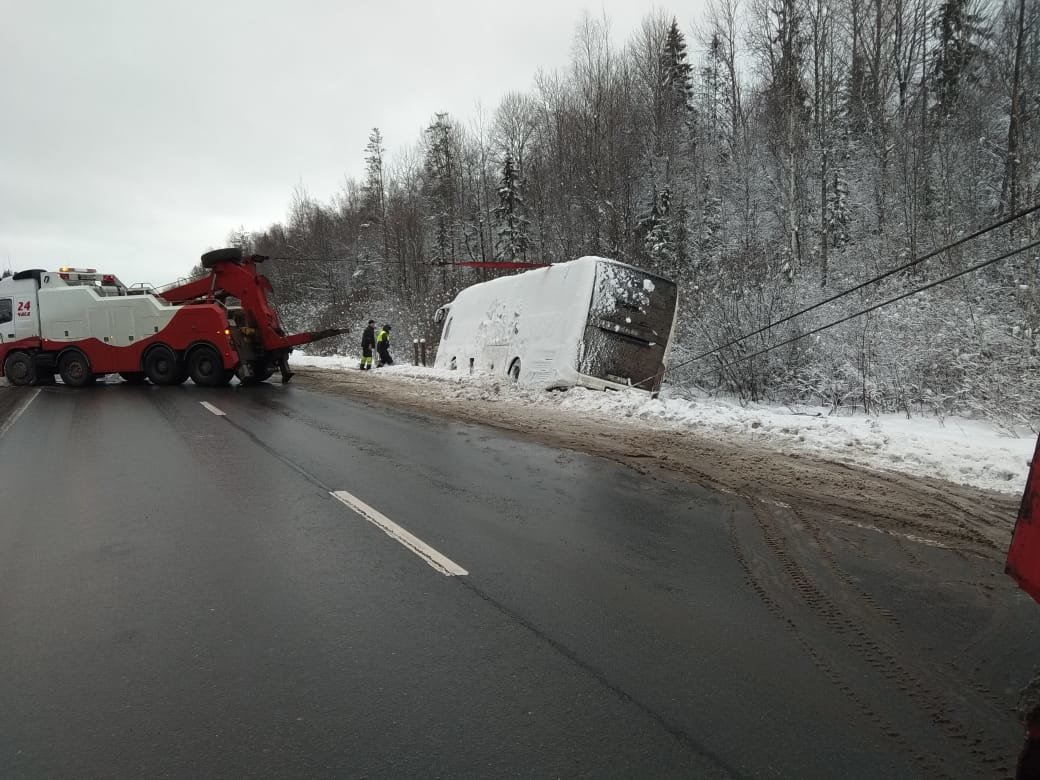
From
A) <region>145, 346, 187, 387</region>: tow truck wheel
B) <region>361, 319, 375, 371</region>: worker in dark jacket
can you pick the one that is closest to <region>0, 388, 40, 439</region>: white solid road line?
<region>145, 346, 187, 387</region>: tow truck wheel

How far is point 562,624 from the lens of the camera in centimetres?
343

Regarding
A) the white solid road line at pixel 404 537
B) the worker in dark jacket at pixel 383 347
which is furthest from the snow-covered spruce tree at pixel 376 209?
the white solid road line at pixel 404 537

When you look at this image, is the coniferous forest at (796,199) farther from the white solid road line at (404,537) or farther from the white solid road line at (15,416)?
the white solid road line at (15,416)

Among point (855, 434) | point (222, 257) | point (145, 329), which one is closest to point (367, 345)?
point (222, 257)

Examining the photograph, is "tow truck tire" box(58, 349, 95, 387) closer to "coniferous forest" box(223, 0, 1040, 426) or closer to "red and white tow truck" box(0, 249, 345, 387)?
"red and white tow truck" box(0, 249, 345, 387)

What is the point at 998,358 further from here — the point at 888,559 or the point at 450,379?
the point at 450,379

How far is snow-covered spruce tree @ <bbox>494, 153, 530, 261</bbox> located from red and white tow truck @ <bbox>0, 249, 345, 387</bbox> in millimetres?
23879

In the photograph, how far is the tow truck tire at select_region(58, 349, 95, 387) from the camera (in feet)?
57.4

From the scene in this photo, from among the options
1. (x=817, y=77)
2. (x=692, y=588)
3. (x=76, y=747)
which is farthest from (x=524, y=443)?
(x=817, y=77)

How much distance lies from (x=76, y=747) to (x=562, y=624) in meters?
2.17

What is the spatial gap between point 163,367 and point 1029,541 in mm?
18928

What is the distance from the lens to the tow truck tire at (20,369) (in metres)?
17.7

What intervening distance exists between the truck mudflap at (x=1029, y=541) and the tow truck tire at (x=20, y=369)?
859 inches

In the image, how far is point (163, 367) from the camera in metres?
17.2
